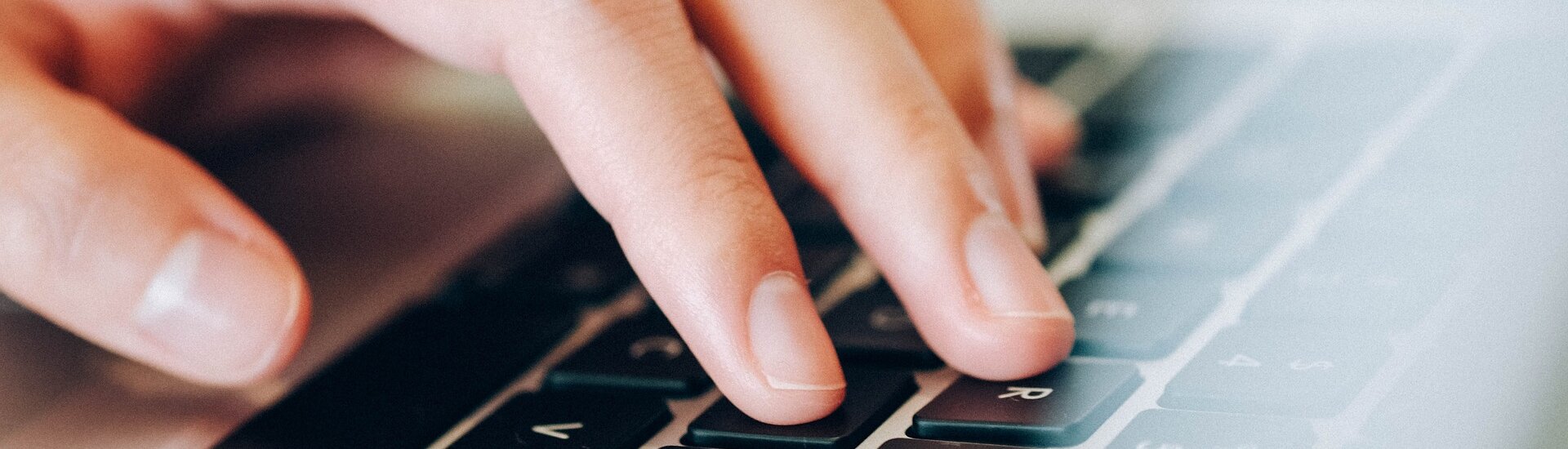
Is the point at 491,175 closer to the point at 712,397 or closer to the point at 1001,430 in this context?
the point at 712,397

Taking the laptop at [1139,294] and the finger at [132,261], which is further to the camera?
the finger at [132,261]

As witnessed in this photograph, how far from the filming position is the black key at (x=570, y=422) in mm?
478

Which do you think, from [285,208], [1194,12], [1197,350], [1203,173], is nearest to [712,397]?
[1197,350]

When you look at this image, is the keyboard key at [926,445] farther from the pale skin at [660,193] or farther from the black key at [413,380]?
the black key at [413,380]

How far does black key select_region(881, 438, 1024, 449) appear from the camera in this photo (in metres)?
0.43

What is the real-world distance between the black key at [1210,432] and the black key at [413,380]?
25 cm

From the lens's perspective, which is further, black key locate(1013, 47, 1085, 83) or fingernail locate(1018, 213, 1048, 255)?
black key locate(1013, 47, 1085, 83)

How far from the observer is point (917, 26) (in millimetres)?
751

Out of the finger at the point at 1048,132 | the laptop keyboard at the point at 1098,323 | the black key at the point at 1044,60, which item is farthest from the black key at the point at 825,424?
the black key at the point at 1044,60

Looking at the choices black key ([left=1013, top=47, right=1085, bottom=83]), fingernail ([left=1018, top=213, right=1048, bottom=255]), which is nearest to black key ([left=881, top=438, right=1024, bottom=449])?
fingernail ([left=1018, top=213, right=1048, bottom=255])

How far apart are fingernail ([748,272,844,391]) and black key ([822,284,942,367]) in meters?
0.02

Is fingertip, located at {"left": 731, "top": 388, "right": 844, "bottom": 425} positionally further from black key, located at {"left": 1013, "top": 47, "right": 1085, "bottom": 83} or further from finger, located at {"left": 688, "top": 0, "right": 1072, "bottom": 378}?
black key, located at {"left": 1013, "top": 47, "right": 1085, "bottom": 83}

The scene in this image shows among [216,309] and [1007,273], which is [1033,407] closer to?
[1007,273]

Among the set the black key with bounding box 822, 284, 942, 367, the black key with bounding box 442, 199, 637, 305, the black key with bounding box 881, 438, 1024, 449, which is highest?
the black key with bounding box 442, 199, 637, 305
